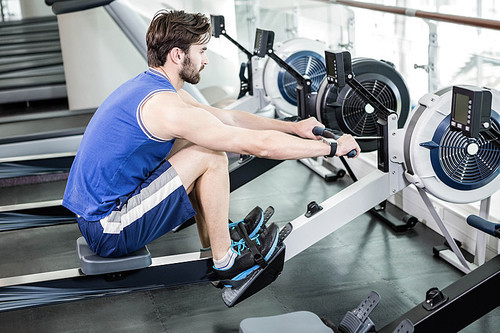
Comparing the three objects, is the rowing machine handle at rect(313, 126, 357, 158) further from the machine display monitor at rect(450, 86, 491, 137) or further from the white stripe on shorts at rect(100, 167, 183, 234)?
the white stripe on shorts at rect(100, 167, 183, 234)

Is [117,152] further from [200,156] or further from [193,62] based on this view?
[193,62]

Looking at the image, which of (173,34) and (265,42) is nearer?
(173,34)

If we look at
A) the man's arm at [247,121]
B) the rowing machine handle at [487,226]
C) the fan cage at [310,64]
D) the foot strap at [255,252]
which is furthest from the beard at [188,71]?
the fan cage at [310,64]

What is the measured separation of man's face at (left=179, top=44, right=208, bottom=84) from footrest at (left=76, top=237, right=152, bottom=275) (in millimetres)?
673

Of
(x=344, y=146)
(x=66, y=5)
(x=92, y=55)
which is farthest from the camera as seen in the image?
(x=92, y=55)

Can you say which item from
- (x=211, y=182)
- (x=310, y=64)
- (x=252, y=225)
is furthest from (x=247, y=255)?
(x=310, y=64)

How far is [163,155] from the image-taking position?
242 cm

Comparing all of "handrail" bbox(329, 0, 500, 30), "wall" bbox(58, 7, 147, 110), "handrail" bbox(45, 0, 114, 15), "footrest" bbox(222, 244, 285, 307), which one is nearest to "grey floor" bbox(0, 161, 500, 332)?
"footrest" bbox(222, 244, 285, 307)

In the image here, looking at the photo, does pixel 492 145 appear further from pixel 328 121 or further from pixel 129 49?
pixel 129 49

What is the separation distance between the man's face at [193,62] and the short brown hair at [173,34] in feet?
0.07

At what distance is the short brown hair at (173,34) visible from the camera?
2350mm

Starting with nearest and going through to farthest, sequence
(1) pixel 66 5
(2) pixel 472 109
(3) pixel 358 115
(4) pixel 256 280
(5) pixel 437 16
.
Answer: (2) pixel 472 109, (4) pixel 256 280, (5) pixel 437 16, (3) pixel 358 115, (1) pixel 66 5

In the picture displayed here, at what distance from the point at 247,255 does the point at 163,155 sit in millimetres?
489

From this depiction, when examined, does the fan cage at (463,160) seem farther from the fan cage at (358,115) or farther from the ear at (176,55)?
the ear at (176,55)
